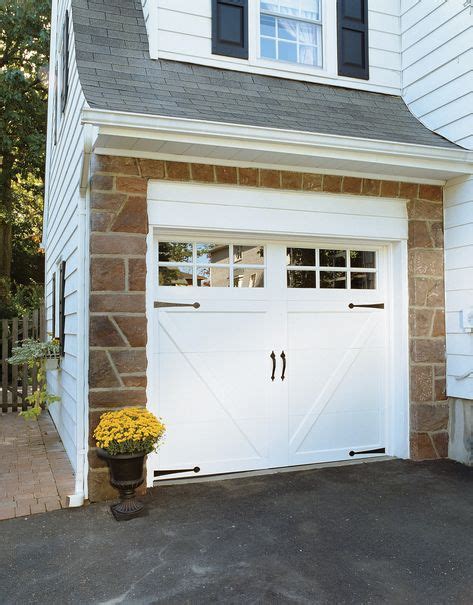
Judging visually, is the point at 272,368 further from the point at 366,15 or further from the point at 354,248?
the point at 366,15

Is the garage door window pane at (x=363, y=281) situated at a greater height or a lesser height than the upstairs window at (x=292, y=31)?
lesser

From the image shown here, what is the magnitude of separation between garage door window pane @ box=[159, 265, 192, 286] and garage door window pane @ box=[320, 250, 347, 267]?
4.35ft

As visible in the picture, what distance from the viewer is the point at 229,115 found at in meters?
4.58

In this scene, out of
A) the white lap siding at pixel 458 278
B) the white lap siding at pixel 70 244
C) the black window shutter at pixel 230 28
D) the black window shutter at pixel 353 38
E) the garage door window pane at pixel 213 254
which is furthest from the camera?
the black window shutter at pixel 353 38

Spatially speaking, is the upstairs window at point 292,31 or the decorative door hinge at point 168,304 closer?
the decorative door hinge at point 168,304

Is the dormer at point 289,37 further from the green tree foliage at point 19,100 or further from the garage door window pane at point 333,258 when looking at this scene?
the green tree foliage at point 19,100

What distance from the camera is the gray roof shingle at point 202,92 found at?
178 inches

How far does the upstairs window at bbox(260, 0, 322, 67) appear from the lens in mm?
5648

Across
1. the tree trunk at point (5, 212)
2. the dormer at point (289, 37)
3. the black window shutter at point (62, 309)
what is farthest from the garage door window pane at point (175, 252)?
the tree trunk at point (5, 212)

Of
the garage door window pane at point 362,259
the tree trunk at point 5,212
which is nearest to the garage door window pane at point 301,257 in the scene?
the garage door window pane at point 362,259

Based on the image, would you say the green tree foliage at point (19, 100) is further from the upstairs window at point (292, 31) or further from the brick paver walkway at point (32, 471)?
the upstairs window at point (292, 31)

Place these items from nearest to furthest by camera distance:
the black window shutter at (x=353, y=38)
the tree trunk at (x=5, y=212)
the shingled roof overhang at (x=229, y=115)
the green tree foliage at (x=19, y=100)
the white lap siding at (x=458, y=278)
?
the shingled roof overhang at (x=229, y=115) → the white lap siding at (x=458, y=278) → the black window shutter at (x=353, y=38) → the green tree foliage at (x=19, y=100) → the tree trunk at (x=5, y=212)

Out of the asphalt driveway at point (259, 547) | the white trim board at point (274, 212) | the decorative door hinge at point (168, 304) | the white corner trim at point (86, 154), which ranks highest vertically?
the white corner trim at point (86, 154)

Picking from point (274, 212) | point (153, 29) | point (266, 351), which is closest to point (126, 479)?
point (266, 351)
